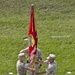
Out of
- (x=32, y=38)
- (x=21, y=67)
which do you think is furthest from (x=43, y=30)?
(x=32, y=38)

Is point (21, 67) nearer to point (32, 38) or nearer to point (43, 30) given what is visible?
point (32, 38)

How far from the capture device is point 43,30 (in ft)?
58.9

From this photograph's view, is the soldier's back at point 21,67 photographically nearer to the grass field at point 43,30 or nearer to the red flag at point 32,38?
the red flag at point 32,38

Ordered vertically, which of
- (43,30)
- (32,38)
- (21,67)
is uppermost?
(32,38)

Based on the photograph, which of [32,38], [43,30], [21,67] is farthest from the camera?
[43,30]

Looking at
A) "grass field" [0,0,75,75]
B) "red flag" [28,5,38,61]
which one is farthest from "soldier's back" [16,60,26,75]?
"grass field" [0,0,75,75]

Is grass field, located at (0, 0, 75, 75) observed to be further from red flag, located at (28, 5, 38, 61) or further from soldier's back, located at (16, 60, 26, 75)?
red flag, located at (28, 5, 38, 61)

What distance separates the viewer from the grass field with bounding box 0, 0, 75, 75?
580 inches

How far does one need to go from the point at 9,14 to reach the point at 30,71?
9.35 metres

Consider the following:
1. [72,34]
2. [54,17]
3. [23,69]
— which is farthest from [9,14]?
[23,69]

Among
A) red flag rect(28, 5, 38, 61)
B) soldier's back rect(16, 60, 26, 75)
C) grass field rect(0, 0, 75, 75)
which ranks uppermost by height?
red flag rect(28, 5, 38, 61)

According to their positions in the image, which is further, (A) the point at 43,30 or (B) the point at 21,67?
(A) the point at 43,30

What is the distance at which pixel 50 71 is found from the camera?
37.2ft

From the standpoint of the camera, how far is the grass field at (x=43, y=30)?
580 inches
